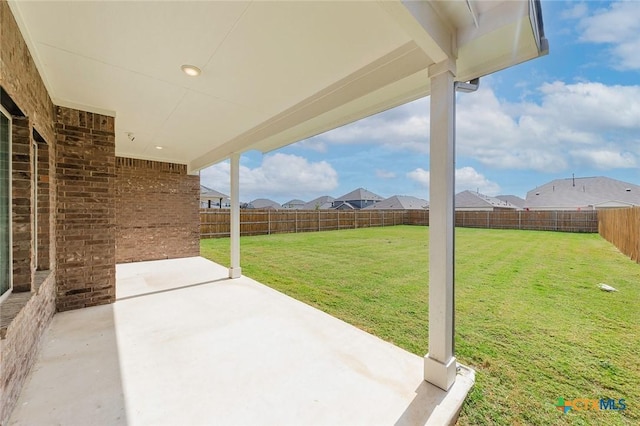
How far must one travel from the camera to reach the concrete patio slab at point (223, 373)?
189 centimetres

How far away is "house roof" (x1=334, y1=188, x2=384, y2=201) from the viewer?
40.8 m

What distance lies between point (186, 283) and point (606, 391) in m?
5.76

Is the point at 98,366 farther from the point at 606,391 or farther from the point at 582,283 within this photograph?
the point at 582,283

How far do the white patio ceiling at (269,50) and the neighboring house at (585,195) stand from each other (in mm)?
33605

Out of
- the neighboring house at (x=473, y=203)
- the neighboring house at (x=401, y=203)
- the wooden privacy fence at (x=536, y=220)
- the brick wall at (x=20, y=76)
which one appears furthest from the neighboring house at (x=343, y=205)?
the brick wall at (x=20, y=76)

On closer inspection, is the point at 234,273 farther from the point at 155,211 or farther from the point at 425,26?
the point at 425,26

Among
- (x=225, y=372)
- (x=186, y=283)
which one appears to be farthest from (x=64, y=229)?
(x=225, y=372)

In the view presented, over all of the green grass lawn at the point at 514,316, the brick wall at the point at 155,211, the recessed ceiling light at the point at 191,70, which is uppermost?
the recessed ceiling light at the point at 191,70

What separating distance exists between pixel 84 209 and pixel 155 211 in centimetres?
378

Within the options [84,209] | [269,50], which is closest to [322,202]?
[84,209]

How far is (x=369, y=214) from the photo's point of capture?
20.8m

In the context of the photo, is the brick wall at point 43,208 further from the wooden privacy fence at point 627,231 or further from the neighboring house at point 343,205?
the neighboring house at point 343,205

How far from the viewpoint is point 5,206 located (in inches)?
86.0
